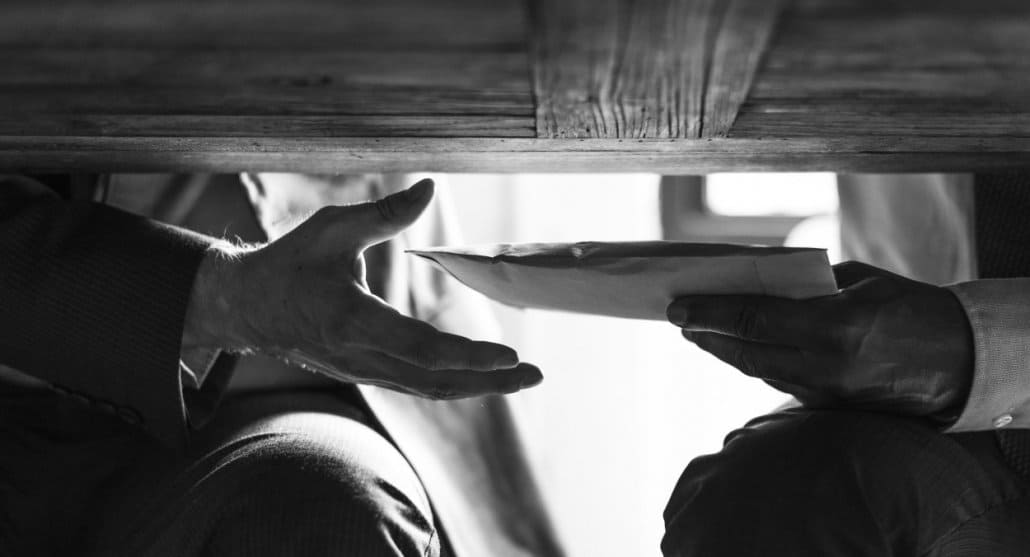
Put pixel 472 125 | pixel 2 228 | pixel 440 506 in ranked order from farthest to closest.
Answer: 1. pixel 440 506
2. pixel 2 228
3. pixel 472 125

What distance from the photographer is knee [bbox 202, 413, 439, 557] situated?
64cm

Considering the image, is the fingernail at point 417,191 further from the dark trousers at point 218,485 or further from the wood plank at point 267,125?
the dark trousers at point 218,485

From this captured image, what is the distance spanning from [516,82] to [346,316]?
24 centimetres

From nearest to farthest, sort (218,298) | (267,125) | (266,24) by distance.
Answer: (266,24) → (267,125) → (218,298)

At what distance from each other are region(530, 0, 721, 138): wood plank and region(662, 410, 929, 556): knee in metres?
0.21

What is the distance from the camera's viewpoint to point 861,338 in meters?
0.63

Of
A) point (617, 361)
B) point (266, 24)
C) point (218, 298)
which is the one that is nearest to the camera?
point (266, 24)

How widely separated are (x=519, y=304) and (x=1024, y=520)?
1.23ft

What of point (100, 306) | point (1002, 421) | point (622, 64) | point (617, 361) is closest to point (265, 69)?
point (622, 64)

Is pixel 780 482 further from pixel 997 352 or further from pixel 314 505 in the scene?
pixel 314 505

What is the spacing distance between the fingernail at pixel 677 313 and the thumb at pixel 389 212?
6.9 inches

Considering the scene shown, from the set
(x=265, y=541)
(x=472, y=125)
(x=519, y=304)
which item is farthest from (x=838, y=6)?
(x=265, y=541)

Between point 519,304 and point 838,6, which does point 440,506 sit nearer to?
point 519,304

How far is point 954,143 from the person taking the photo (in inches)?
24.8
